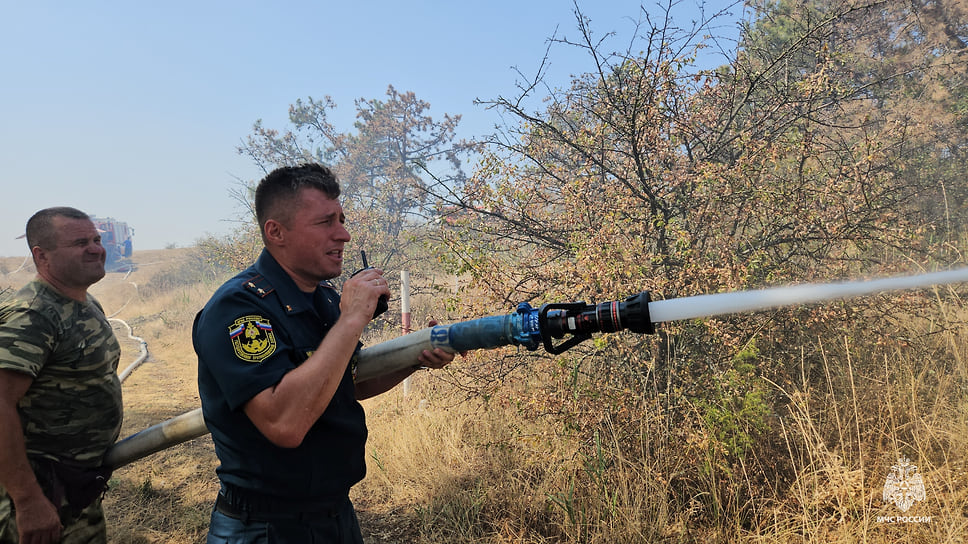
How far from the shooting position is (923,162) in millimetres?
8289

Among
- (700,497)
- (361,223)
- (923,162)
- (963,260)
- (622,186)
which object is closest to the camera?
(700,497)

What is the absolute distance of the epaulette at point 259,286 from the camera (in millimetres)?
1712

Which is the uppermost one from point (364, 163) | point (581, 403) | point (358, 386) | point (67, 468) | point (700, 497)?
point (364, 163)

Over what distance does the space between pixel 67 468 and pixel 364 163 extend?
2366cm

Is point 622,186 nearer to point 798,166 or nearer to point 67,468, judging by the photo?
point 798,166

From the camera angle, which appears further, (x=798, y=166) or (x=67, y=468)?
(x=798, y=166)

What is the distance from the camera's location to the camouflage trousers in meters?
2.16

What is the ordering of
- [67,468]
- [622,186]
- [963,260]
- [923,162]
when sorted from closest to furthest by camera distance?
[67,468] → [622,186] → [963,260] → [923,162]

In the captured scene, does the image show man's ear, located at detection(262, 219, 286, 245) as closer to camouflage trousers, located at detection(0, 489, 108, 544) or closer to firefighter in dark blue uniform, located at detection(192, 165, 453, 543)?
firefighter in dark blue uniform, located at detection(192, 165, 453, 543)


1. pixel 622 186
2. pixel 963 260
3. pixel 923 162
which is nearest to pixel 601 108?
pixel 622 186

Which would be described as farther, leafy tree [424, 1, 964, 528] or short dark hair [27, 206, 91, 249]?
leafy tree [424, 1, 964, 528]

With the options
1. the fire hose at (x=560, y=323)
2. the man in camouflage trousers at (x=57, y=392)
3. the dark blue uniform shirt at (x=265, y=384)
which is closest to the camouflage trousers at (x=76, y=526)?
the man in camouflage trousers at (x=57, y=392)

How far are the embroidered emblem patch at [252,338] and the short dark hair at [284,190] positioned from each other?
0.42 meters

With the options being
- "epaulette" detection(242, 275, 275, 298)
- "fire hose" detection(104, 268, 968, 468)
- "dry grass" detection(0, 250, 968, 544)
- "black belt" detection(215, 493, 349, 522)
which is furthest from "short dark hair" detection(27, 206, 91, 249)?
"dry grass" detection(0, 250, 968, 544)
